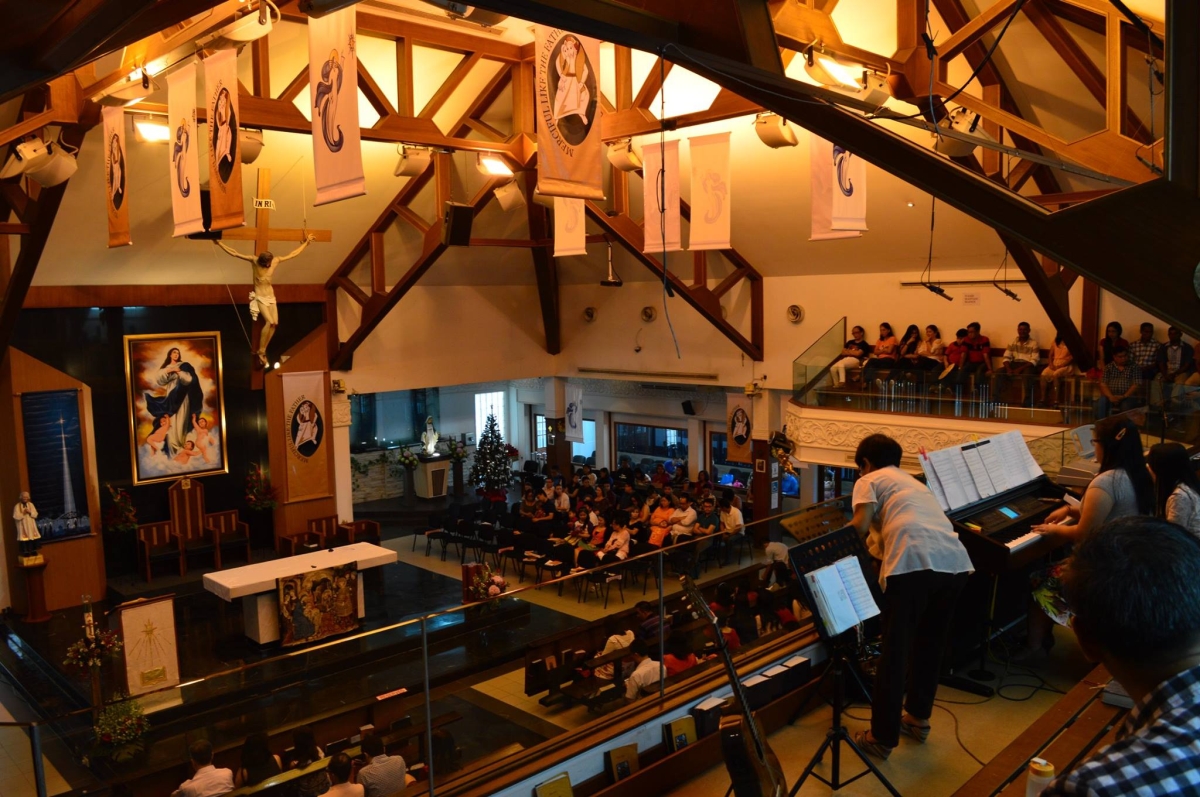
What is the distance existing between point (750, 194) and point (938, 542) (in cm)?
921

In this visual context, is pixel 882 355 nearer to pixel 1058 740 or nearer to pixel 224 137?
pixel 224 137

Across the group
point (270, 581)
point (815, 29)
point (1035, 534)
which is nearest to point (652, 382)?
point (270, 581)

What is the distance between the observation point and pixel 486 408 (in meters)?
21.9

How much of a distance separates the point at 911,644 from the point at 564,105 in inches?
147

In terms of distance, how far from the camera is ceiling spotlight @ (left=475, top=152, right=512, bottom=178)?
11320mm

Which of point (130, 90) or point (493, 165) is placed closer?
point (130, 90)

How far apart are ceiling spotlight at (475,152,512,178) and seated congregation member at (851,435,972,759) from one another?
7736mm

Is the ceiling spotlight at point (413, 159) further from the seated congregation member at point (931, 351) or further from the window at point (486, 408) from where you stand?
the window at point (486, 408)

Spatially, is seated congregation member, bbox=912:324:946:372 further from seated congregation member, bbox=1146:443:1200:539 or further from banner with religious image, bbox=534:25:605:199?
seated congregation member, bbox=1146:443:1200:539

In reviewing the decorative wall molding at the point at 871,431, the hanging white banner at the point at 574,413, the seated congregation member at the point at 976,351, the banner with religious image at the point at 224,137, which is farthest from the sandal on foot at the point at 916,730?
the hanging white banner at the point at 574,413

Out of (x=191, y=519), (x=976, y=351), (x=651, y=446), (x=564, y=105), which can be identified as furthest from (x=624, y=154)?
(x=651, y=446)

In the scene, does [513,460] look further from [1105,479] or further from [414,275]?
[1105,479]

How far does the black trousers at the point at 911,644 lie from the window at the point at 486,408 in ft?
56.3

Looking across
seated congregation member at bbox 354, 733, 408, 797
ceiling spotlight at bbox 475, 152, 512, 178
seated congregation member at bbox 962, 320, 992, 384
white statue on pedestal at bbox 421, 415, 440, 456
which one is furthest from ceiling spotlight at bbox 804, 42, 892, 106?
white statue on pedestal at bbox 421, 415, 440, 456
